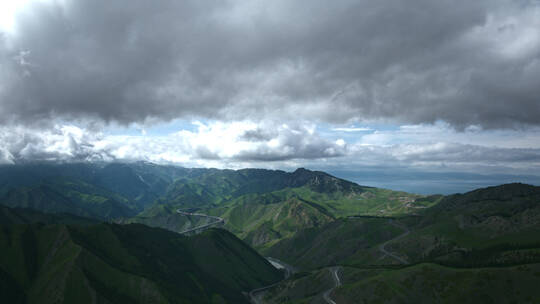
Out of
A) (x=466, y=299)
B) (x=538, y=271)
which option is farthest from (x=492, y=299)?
(x=538, y=271)

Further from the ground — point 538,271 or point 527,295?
point 538,271

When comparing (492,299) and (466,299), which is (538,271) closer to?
(492,299)

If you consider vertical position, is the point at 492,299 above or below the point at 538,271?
below

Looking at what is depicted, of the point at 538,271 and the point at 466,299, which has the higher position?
the point at 538,271

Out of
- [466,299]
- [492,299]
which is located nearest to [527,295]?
[492,299]

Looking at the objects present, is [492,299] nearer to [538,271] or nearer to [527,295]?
[527,295]

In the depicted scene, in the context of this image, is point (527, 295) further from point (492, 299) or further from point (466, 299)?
point (466, 299)
